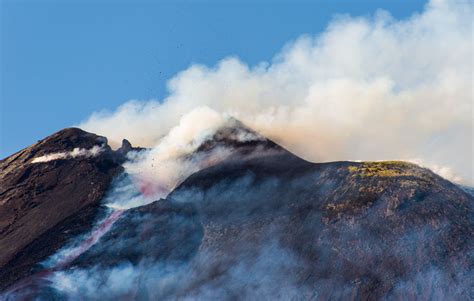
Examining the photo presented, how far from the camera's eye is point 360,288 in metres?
78.7

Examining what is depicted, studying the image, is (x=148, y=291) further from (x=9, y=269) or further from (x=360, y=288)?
(x=360, y=288)

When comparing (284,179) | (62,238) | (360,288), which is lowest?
(360,288)

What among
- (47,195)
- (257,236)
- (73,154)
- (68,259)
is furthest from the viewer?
(73,154)

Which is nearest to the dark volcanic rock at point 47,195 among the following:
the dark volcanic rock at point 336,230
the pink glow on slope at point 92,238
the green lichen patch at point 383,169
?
the pink glow on slope at point 92,238

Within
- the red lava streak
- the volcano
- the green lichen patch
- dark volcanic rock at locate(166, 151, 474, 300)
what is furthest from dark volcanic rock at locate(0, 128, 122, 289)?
the green lichen patch

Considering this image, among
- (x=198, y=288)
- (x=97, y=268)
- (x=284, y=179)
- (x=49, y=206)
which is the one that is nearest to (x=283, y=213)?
(x=284, y=179)

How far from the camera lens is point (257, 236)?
86875 millimetres

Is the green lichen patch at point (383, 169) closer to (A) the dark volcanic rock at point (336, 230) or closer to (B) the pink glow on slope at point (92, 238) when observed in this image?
(A) the dark volcanic rock at point (336, 230)

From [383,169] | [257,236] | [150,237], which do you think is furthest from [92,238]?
[383,169]

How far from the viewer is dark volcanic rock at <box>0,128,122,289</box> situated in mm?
89562

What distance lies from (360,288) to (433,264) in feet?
22.1

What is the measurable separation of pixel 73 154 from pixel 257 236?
2842 cm

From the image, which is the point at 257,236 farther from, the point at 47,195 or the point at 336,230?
the point at 47,195

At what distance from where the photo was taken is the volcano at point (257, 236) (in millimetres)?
80688
